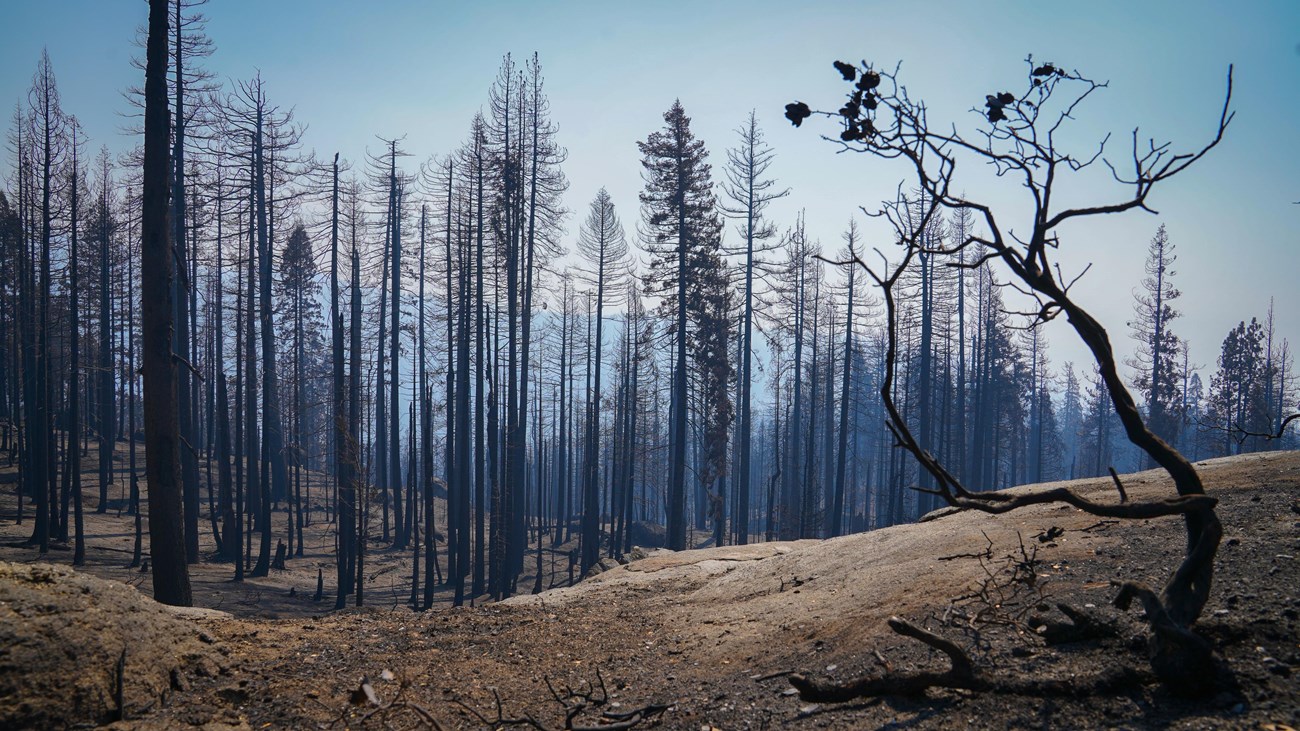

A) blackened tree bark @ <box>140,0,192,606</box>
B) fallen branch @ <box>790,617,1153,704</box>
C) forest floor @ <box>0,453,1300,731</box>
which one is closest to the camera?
fallen branch @ <box>790,617,1153,704</box>

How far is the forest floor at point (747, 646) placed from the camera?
4.00 metres

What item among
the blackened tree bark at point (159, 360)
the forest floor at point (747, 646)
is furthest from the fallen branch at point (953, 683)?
the blackened tree bark at point (159, 360)

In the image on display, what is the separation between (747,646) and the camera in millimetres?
6828

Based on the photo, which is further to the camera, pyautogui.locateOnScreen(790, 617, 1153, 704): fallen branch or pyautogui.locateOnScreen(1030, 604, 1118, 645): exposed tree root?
pyautogui.locateOnScreen(1030, 604, 1118, 645): exposed tree root

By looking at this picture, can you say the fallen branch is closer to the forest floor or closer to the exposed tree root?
the forest floor

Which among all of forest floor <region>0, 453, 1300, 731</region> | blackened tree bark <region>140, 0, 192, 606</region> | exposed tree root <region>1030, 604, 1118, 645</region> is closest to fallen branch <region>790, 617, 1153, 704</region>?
forest floor <region>0, 453, 1300, 731</region>

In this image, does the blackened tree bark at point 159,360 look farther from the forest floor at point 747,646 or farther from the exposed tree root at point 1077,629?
the exposed tree root at point 1077,629

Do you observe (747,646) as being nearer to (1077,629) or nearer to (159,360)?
(1077,629)

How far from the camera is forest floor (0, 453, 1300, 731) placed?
400 centimetres

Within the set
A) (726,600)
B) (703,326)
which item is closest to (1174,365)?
(703,326)

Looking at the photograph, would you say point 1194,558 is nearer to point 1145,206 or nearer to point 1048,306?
point 1048,306

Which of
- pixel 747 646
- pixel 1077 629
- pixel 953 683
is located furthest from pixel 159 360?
pixel 1077 629

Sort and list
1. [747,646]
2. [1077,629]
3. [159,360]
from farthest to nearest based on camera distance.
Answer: [159,360], [747,646], [1077,629]

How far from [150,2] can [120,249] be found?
105 ft
